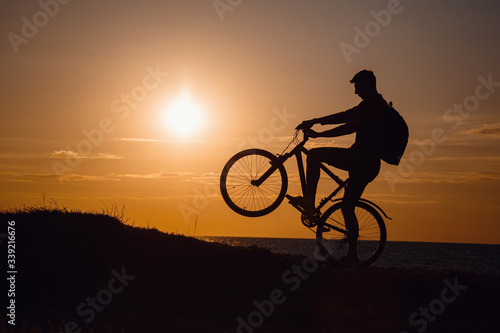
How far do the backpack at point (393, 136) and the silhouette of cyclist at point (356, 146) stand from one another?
0.14 m

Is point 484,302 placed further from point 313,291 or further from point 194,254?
point 194,254

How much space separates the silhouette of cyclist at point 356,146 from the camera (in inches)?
461

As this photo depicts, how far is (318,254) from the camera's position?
1265 cm

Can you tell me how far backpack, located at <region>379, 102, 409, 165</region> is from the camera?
37.6ft

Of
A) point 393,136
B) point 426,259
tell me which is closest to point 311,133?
point 393,136

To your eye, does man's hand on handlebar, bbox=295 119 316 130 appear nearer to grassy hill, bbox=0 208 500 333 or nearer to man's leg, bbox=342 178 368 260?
man's leg, bbox=342 178 368 260

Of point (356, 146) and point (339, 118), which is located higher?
point (339, 118)

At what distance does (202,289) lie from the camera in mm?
12406

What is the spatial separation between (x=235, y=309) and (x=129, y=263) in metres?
3.61

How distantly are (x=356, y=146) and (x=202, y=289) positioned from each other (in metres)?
4.68

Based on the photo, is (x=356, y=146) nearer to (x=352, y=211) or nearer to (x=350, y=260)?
(x=352, y=211)

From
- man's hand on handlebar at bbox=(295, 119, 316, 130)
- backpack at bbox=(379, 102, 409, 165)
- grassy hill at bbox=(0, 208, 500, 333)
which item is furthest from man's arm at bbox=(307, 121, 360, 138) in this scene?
grassy hill at bbox=(0, 208, 500, 333)

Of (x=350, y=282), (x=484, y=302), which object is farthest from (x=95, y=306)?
(x=484, y=302)

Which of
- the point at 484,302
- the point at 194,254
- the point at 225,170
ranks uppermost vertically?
the point at 225,170
